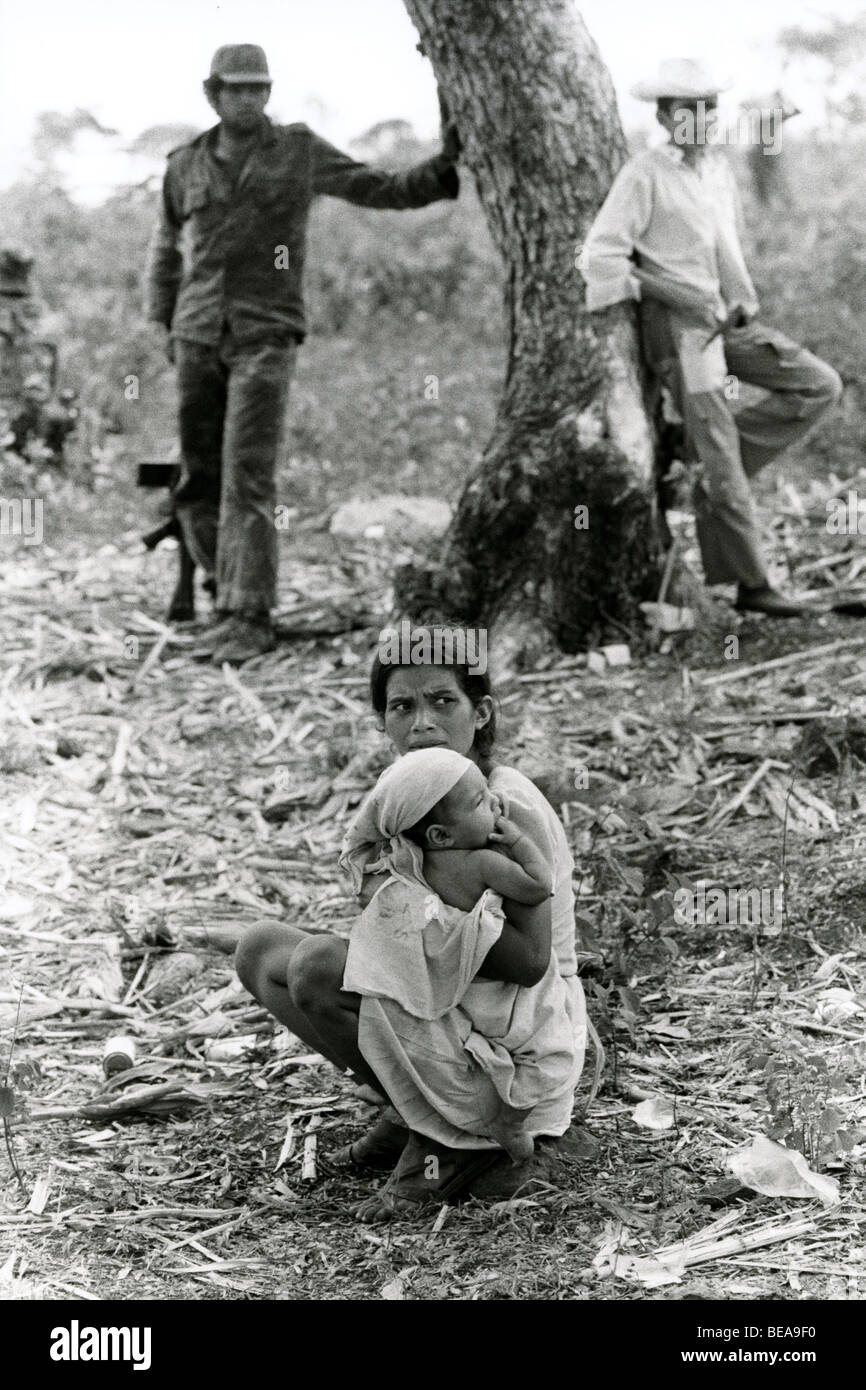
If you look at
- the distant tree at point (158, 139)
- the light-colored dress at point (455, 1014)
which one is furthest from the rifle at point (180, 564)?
the light-colored dress at point (455, 1014)

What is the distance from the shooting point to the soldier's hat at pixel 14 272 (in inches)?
381

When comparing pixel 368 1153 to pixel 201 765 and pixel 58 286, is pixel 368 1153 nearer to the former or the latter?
pixel 201 765

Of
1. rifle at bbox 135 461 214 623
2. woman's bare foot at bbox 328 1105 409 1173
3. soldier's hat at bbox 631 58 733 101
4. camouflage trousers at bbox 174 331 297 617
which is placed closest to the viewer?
woman's bare foot at bbox 328 1105 409 1173

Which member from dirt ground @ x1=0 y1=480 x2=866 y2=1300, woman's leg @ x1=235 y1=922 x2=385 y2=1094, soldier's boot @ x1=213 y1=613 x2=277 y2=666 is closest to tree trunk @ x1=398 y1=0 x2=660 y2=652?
dirt ground @ x1=0 y1=480 x2=866 y2=1300

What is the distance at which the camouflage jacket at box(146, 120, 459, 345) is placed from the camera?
674 centimetres

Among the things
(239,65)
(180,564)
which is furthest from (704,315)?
(180,564)

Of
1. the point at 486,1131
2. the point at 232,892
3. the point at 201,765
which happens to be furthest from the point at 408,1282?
the point at 201,765

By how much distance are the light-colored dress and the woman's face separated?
132mm

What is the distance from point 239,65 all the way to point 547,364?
1.84 metres

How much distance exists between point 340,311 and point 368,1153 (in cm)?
904

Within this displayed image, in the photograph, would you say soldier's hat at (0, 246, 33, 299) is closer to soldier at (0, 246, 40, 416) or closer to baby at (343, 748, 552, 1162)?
soldier at (0, 246, 40, 416)

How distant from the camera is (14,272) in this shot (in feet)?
31.9

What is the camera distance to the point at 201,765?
5812 mm

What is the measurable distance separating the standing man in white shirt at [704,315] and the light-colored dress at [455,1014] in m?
3.25
